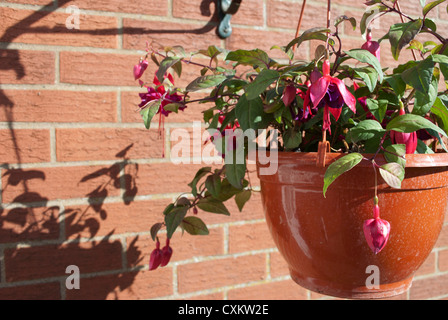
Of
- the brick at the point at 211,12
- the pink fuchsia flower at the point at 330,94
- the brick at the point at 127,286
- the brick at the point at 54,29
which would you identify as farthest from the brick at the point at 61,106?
the pink fuchsia flower at the point at 330,94

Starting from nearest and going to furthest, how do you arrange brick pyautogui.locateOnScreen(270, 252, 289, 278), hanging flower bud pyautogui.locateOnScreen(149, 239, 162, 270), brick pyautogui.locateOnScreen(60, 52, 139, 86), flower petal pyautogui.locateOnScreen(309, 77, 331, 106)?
1. flower petal pyautogui.locateOnScreen(309, 77, 331, 106)
2. hanging flower bud pyautogui.locateOnScreen(149, 239, 162, 270)
3. brick pyautogui.locateOnScreen(60, 52, 139, 86)
4. brick pyautogui.locateOnScreen(270, 252, 289, 278)

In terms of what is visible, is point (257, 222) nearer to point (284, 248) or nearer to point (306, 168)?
point (284, 248)

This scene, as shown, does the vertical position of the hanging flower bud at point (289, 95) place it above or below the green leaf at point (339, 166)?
above

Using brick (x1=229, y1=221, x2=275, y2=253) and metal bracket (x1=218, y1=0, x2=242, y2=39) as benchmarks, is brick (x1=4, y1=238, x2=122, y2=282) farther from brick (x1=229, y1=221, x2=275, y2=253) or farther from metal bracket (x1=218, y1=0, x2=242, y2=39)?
metal bracket (x1=218, y1=0, x2=242, y2=39)

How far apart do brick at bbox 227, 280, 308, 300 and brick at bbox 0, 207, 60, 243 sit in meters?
0.49

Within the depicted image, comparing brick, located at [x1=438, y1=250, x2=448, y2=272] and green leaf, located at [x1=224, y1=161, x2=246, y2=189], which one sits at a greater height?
green leaf, located at [x1=224, y1=161, x2=246, y2=189]

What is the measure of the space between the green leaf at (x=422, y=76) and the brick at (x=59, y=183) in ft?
2.23

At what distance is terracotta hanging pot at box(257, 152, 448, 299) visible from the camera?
684 mm

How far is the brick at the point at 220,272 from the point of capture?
1145mm

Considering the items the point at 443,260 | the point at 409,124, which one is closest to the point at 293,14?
the point at 409,124

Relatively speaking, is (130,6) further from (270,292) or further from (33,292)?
(270,292)

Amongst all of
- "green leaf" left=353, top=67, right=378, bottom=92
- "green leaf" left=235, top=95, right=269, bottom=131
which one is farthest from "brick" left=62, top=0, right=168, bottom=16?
"green leaf" left=353, top=67, right=378, bottom=92

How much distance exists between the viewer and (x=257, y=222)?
47.7 inches

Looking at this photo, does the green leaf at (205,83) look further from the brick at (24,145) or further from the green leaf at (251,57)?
the brick at (24,145)
